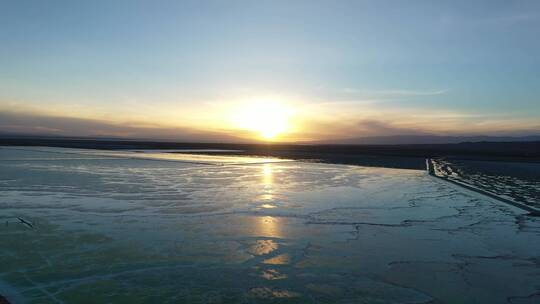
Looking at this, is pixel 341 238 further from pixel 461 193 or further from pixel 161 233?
pixel 461 193

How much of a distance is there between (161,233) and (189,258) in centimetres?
189

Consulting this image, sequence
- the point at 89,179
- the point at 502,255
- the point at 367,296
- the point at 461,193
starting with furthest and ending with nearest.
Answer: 1. the point at 89,179
2. the point at 461,193
3. the point at 502,255
4. the point at 367,296

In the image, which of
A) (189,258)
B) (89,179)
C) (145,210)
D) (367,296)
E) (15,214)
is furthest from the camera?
(89,179)

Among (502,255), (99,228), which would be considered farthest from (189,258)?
(502,255)

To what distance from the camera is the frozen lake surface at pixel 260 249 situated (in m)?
5.63

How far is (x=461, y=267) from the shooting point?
683cm

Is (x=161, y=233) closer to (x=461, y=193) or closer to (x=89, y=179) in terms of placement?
(x=89, y=179)

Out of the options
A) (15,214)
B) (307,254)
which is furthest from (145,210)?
(307,254)

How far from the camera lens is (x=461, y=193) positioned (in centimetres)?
1616

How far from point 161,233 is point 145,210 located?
8.85 ft

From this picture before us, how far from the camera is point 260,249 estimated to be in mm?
7762

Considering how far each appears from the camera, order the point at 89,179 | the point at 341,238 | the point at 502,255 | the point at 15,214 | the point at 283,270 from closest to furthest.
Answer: the point at 283,270 < the point at 502,255 < the point at 341,238 < the point at 15,214 < the point at 89,179

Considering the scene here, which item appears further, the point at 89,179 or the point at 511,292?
the point at 89,179

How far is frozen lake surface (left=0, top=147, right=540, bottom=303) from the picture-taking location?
5633 millimetres
